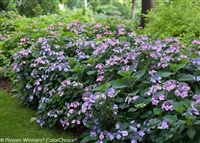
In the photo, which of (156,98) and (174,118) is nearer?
(174,118)

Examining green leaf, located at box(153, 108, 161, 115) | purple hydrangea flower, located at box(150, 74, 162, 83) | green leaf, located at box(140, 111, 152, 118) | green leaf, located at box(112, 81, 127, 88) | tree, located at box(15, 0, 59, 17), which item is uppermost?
purple hydrangea flower, located at box(150, 74, 162, 83)

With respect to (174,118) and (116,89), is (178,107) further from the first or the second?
(116,89)

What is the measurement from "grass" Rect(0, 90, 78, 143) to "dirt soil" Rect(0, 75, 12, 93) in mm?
986

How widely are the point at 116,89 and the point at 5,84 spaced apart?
2.98m

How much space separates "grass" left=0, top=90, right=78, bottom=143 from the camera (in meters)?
3.08

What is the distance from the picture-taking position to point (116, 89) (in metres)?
2.79

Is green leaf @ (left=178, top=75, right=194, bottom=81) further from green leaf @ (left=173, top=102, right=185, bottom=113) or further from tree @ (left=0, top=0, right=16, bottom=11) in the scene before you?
tree @ (left=0, top=0, right=16, bottom=11)

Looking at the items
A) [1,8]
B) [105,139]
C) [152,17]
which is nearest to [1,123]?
[105,139]

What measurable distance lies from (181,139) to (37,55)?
2.36 m

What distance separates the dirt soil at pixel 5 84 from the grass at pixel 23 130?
0.99m

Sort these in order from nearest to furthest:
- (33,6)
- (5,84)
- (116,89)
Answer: (116,89), (5,84), (33,6)

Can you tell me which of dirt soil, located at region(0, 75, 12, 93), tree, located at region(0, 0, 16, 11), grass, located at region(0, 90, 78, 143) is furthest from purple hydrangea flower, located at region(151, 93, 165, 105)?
tree, located at region(0, 0, 16, 11)

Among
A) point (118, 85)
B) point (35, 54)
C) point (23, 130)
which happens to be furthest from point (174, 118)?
point (35, 54)

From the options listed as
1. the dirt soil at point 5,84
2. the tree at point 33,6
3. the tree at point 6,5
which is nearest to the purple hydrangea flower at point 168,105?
the dirt soil at point 5,84
